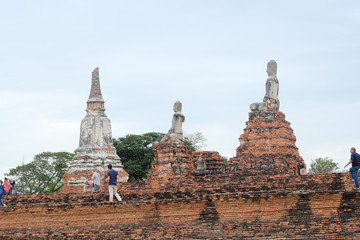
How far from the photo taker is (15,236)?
1661cm

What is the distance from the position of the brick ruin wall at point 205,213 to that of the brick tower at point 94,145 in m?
14.7

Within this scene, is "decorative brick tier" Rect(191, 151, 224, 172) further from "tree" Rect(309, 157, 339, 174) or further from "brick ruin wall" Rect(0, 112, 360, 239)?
"tree" Rect(309, 157, 339, 174)

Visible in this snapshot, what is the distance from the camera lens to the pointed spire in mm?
34562

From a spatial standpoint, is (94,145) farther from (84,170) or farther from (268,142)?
(268,142)

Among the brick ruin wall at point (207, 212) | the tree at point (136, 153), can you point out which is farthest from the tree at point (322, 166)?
the brick ruin wall at point (207, 212)

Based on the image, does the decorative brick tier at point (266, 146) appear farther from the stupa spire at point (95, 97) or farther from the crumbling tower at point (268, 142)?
the stupa spire at point (95, 97)

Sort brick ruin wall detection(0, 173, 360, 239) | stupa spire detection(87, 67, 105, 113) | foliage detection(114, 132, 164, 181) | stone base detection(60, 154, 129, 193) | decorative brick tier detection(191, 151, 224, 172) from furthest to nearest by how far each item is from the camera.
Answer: foliage detection(114, 132, 164, 181)
stupa spire detection(87, 67, 105, 113)
stone base detection(60, 154, 129, 193)
decorative brick tier detection(191, 151, 224, 172)
brick ruin wall detection(0, 173, 360, 239)

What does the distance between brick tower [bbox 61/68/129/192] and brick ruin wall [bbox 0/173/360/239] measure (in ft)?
48.3

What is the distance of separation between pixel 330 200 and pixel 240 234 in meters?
2.09

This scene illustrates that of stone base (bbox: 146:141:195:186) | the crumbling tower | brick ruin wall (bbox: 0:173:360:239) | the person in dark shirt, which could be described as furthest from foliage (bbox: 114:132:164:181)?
the person in dark shirt

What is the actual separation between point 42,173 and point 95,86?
11.5 meters

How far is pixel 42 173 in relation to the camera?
43.6 meters

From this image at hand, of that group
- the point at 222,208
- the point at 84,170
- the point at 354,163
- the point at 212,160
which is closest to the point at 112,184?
the point at 222,208

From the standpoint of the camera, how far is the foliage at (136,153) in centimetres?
4172
